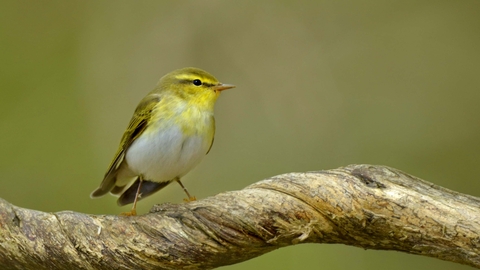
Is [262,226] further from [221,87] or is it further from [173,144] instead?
[221,87]

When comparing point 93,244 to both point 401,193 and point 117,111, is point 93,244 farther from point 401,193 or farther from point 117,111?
point 117,111

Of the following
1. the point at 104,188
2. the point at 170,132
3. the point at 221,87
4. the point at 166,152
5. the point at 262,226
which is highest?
the point at 221,87

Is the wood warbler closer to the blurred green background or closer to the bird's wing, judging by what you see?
the bird's wing

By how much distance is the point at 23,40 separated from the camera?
511 centimetres

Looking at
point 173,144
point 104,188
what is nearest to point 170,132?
point 173,144

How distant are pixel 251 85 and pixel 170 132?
218 cm

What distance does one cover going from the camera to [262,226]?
8.28 feet

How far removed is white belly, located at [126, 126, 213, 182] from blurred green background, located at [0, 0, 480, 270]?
4.56ft

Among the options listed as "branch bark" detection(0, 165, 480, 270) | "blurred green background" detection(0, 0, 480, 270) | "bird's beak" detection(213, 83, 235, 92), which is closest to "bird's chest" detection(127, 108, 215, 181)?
"bird's beak" detection(213, 83, 235, 92)

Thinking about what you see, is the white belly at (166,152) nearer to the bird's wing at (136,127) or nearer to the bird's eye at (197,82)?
the bird's wing at (136,127)

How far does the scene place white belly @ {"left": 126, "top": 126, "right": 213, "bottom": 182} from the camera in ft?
10.8

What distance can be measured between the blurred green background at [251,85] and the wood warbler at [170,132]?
1326 mm

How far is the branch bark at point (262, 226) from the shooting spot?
2.45 metres

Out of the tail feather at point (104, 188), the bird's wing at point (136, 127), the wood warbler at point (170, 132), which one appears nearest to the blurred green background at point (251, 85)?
the tail feather at point (104, 188)
